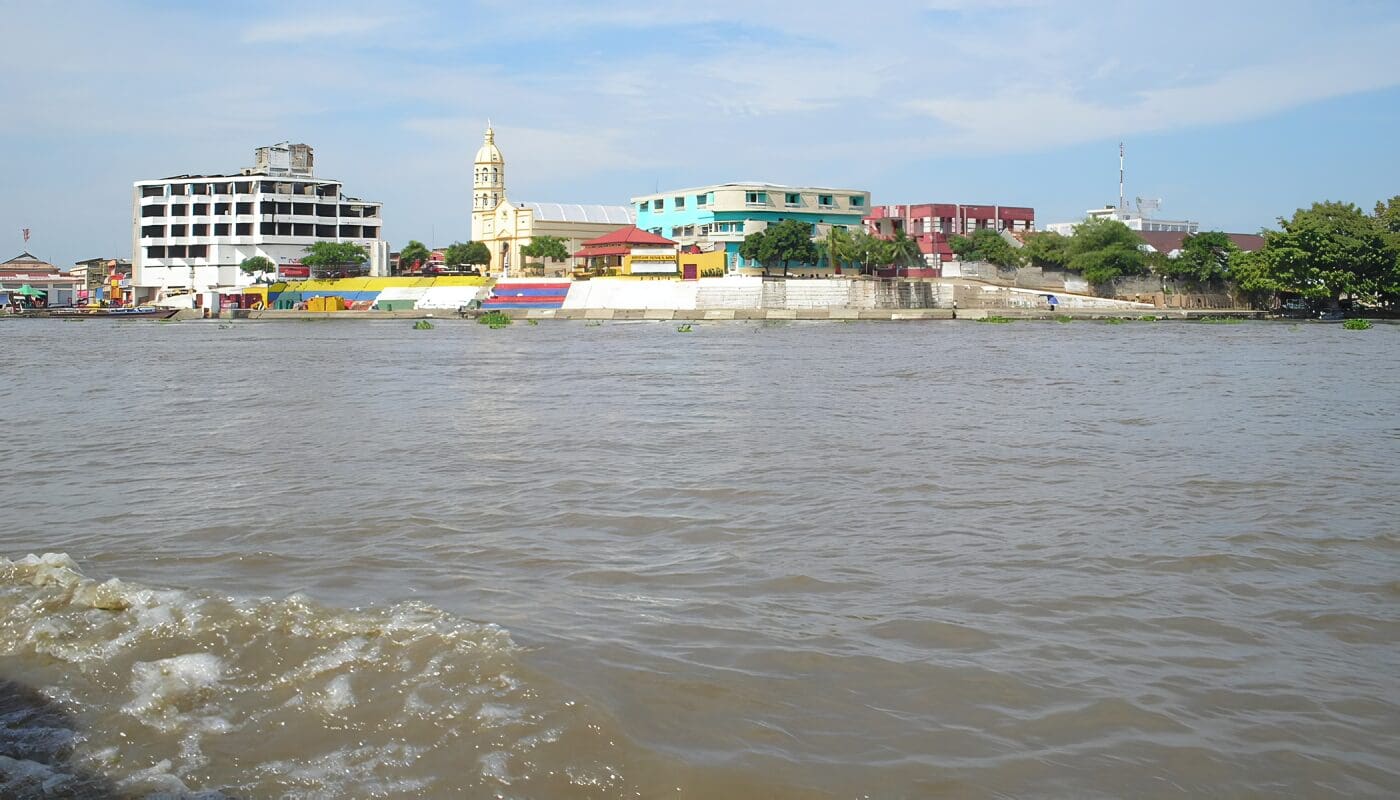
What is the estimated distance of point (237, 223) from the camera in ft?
202

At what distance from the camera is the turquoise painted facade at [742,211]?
5650cm

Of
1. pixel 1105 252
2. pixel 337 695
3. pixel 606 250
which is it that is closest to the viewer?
pixel 337 695

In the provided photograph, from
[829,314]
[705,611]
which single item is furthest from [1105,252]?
[705,611]

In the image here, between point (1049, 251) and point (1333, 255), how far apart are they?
46.9ft

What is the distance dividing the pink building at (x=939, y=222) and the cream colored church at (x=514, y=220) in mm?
16306

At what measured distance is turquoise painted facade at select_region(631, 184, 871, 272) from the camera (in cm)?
5650

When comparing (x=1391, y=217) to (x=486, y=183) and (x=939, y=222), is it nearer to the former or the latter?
(x=939, y=222)

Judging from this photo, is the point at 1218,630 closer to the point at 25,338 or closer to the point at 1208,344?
the point at 1208,344

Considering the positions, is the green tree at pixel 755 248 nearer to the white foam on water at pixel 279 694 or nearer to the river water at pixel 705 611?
the river water at pixel 705 611

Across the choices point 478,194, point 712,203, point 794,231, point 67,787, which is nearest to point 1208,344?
point 67,787

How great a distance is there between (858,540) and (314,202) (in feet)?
209

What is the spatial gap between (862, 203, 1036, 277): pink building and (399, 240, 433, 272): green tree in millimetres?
25698

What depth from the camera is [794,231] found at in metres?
52.9

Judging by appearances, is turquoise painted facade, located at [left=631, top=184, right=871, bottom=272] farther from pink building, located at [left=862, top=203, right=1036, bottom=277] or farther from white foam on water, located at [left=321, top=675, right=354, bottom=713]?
white foam on water, located at [left=321, top=675, right=354, bottom=713]
